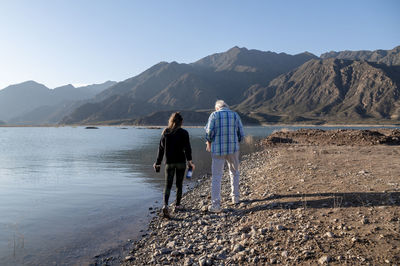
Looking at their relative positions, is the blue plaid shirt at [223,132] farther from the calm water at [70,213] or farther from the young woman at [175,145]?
the calm water at [70,213]

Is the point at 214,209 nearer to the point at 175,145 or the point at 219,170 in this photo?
the point at 219,170

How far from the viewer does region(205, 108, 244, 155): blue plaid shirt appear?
7156mm

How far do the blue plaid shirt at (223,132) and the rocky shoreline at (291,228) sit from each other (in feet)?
5.83

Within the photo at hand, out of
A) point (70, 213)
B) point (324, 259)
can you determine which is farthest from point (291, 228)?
point (70, 213)

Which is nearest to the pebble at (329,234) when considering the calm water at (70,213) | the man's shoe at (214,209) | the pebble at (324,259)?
the pebble at (324,259)

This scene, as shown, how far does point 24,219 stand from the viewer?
9211mm

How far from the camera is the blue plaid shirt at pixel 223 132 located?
716 centimetres

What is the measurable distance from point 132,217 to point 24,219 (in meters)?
3.53

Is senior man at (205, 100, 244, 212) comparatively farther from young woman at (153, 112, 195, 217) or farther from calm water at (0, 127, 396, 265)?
calm water at (0, 127, 396, 265)

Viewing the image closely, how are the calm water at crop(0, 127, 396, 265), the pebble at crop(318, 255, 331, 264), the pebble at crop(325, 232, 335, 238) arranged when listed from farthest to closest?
1. the calm water at crop(0, 127, 396, 265)
2. the pebble at crop(325, 232, 335, 238)
3. the pebble at crop(318, 255, 331, 264)

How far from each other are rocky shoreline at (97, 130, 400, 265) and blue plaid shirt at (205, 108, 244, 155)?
5.83ft

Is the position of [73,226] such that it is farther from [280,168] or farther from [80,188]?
[280,168]

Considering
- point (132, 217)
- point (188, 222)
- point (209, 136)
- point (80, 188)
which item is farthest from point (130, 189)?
point (209, 136)

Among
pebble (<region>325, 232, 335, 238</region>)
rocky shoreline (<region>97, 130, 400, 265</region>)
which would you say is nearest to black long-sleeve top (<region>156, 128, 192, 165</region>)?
rocky shoreline (<region>97, 130, 400, 265</region>)
